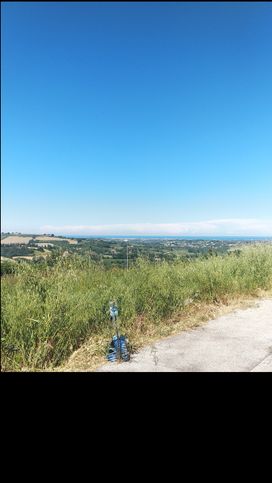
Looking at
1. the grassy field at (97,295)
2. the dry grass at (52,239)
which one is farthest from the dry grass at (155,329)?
the dry grass at (52,239)

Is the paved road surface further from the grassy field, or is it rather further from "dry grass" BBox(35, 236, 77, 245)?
"dry grass" BBox(35, 236, 77, 245)

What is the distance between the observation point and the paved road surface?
2.08 meters

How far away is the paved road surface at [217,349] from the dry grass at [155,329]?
0.07 metres

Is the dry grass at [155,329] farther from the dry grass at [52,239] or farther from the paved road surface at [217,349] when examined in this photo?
the dry grass at [52,239]

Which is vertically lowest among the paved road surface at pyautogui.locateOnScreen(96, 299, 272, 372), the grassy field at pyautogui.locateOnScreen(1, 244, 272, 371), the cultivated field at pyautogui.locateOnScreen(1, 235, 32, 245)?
the paved road surface at pyautogui.locateOnScreen(96, 299, 272, 372)

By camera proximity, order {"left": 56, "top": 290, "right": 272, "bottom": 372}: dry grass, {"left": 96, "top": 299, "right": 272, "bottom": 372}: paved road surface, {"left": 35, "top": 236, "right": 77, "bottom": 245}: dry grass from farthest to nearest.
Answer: {"left": 35, "top": 236, "right": 77, "bottom": 245}: dry grass → {"left": 56, "top": 290, "right": 272, "bottom": 372}: dry grass → {"left": 96, "top": 299, "right": 272, "bottom": 372}: paved road surface

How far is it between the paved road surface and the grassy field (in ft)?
0.80

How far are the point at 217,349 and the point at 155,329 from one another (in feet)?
Answer: 1.65

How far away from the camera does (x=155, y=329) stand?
2.58 meters

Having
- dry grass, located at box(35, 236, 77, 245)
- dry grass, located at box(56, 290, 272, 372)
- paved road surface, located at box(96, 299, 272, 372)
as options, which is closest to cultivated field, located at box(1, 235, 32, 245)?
dry grass, located at box(35, 236, 77, 245)

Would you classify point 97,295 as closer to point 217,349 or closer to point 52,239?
point 52,239

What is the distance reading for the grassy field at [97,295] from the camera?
2.29 m
